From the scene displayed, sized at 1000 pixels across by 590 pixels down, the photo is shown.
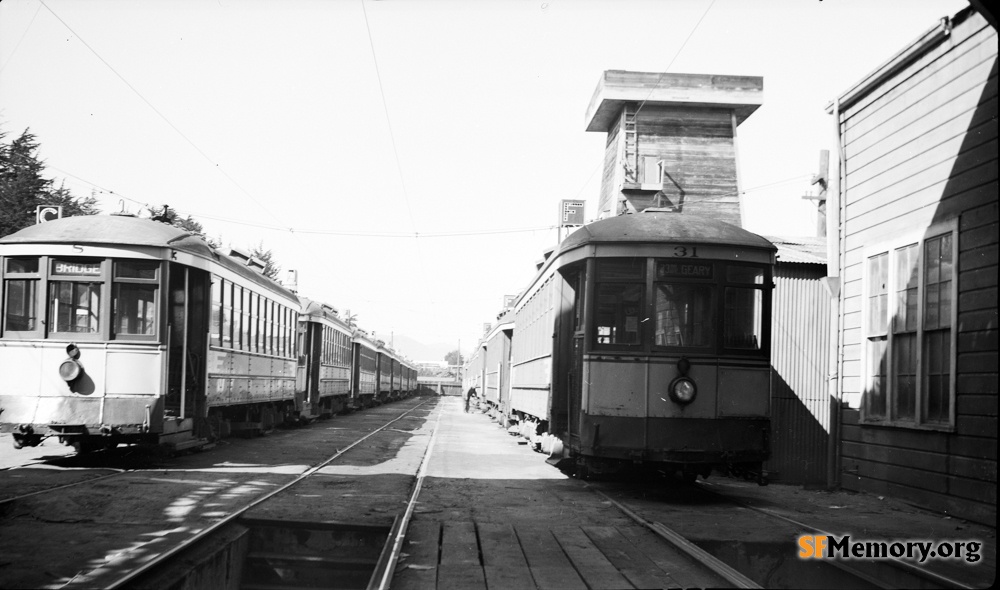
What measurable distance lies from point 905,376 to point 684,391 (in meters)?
2.84

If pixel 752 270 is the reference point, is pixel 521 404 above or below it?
below

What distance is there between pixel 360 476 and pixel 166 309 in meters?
3.31

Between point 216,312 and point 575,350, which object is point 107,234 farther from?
point 575,350

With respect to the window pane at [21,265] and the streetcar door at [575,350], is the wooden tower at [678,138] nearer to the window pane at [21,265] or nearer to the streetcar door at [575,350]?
the streetcar door at [575,350]

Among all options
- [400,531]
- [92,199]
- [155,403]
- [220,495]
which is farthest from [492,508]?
[92,199]

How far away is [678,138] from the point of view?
23.7 metres

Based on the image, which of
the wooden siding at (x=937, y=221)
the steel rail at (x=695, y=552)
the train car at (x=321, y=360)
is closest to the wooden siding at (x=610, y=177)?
the train car at (x=321, y=360)

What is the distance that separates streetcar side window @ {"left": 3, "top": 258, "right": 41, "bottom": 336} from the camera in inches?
422

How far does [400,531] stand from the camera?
680 centimetres

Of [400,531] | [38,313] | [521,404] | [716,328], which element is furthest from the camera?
[521,404]

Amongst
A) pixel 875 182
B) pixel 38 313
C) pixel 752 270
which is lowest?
pixel 38 313

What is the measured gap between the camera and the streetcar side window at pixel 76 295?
1081 cm

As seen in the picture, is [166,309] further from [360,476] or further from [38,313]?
[360,476]

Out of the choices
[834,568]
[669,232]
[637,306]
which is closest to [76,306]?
[637,306]
